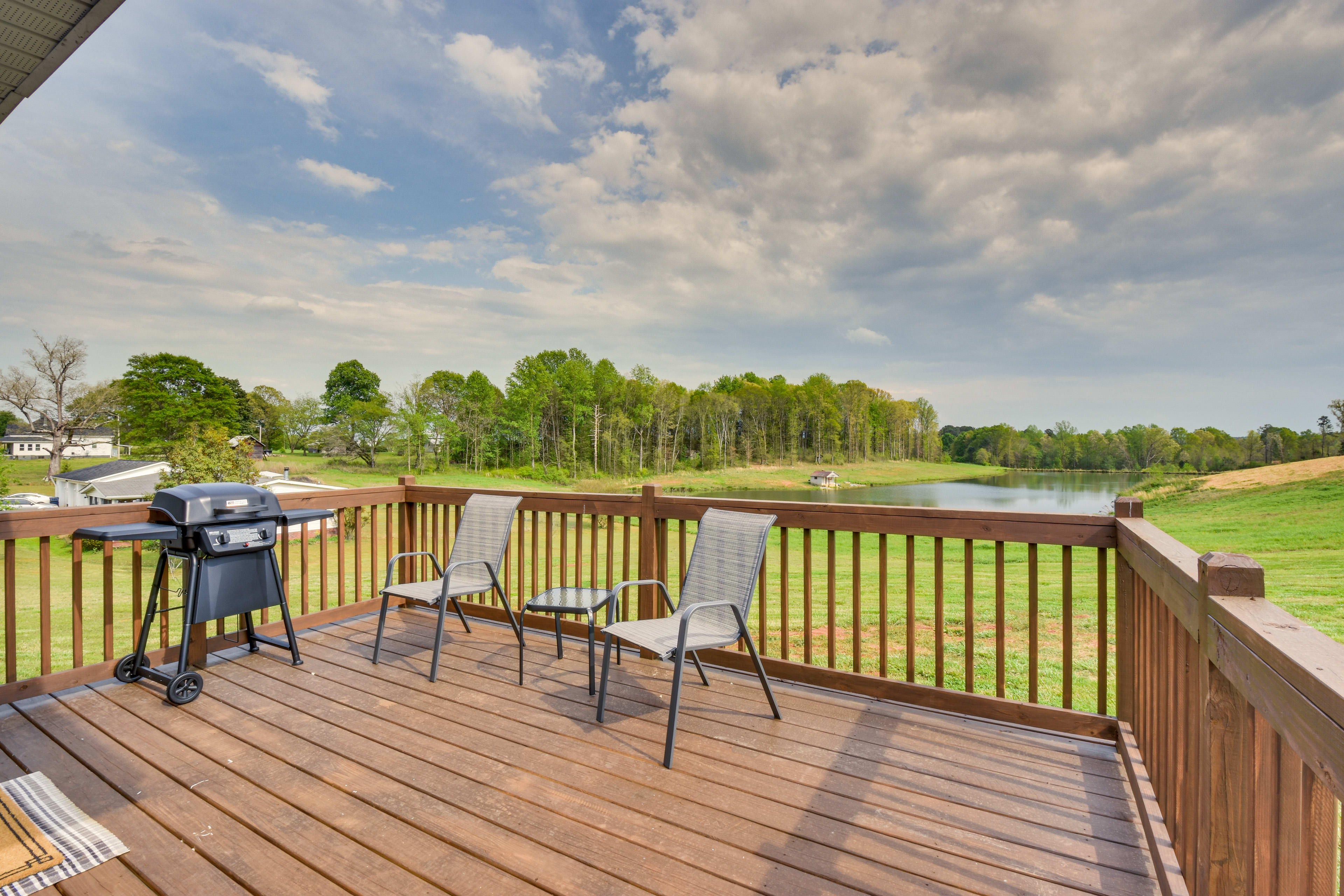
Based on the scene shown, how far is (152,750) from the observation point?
2359 mm

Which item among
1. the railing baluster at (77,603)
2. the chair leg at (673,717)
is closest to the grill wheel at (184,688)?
the railing baluster at (77,603)

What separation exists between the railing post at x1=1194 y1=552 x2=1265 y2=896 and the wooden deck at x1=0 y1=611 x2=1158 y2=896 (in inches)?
22.9

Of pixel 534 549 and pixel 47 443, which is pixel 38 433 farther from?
pixel 534 549

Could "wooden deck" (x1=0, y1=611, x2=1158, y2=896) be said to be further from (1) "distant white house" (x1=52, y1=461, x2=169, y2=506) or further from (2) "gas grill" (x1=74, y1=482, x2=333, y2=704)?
(1) "distant white house" (x1=52, y1=461, x2=169, y2=506)

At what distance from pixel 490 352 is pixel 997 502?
31249mm

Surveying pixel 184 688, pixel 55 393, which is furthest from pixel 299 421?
pixel 184 688

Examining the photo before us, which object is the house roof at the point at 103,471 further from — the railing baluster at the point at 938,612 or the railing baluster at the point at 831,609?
the railing baluster at the point at 938,612

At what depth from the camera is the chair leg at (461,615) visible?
13.1 ft

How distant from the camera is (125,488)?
23359 mm

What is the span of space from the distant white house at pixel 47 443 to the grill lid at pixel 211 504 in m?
33.9

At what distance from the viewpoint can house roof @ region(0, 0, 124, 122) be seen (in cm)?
177

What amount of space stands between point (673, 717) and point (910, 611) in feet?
4.37

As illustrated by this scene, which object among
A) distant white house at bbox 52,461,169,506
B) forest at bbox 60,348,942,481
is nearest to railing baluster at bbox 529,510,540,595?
distant white house at bbox 52,461,169,506

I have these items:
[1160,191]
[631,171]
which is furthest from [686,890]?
[1160,191]
